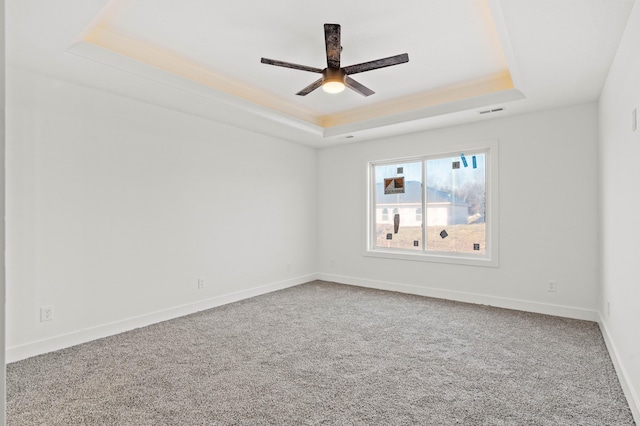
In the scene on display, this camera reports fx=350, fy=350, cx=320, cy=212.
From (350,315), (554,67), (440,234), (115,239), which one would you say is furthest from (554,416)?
(115,239)

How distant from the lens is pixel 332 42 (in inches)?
100

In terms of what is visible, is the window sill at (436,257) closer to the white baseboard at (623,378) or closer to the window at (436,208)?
the window at (436,208)

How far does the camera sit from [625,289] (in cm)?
235

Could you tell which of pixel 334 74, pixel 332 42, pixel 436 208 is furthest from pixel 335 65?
pixel 436 208

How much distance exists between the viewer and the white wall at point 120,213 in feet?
9.34

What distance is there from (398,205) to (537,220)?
1.87 m

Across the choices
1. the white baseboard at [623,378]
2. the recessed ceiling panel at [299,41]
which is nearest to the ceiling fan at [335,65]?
the recessed ceiling panel at [299,41]

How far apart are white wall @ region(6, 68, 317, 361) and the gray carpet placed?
0.39 meters

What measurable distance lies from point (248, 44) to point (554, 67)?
253 centimetres

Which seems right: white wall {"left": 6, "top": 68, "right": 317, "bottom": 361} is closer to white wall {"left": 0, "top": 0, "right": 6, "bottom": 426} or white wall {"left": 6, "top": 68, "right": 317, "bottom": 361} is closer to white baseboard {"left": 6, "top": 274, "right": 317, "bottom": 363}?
white baseboard {"left": 6, "top": 274, "right": 317, "bottom": 363}

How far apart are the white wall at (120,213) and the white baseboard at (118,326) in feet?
0.03

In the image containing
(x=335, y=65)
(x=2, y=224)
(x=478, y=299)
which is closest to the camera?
(x=2, y=224)

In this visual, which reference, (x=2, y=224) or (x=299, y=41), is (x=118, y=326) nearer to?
(x=299, y=41)

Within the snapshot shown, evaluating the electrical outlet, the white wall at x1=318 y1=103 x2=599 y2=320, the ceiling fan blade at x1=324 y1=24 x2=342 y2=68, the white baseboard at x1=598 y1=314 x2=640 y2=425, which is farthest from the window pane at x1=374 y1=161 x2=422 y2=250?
the electrical outlet
